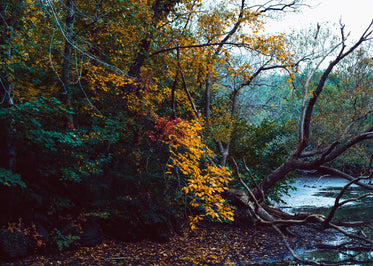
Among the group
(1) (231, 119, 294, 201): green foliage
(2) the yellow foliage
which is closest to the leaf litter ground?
(2) the yellow foliage

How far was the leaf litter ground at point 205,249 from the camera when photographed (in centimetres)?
604

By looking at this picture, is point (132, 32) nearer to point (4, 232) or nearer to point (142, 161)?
point (142, 161)

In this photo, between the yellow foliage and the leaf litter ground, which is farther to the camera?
the leaf litter ground

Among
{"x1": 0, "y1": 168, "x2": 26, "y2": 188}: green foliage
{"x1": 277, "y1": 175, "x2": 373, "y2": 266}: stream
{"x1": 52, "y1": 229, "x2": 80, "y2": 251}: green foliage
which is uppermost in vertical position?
{"x1": 0, "y1": 168, "x2": 26, "y2": 188}: green foliage

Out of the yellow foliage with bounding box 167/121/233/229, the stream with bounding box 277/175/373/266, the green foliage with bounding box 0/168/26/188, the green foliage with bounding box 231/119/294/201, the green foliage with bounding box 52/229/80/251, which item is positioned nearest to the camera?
the green foliage with bounding box 0/168/26/188

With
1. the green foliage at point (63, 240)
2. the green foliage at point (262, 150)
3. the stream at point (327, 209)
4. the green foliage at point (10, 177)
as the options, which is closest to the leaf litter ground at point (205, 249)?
the green foliage at point (63, 240)

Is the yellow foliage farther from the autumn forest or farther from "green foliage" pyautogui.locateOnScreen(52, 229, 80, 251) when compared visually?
"green foliage" pyautogui.locateOnScreen(52, 229, 80, 251)

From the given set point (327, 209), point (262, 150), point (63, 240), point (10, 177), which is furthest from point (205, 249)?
point (327, 209)

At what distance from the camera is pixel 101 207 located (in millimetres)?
7117

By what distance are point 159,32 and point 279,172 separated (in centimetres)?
563

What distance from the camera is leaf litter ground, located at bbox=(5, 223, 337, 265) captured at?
604cm

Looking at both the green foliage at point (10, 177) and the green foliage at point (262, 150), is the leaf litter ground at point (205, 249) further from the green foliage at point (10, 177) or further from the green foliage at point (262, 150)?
the green foliage at point (262, 150)

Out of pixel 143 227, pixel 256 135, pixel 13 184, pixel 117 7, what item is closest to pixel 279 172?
pixel 256 135

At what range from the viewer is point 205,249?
24.2ft
